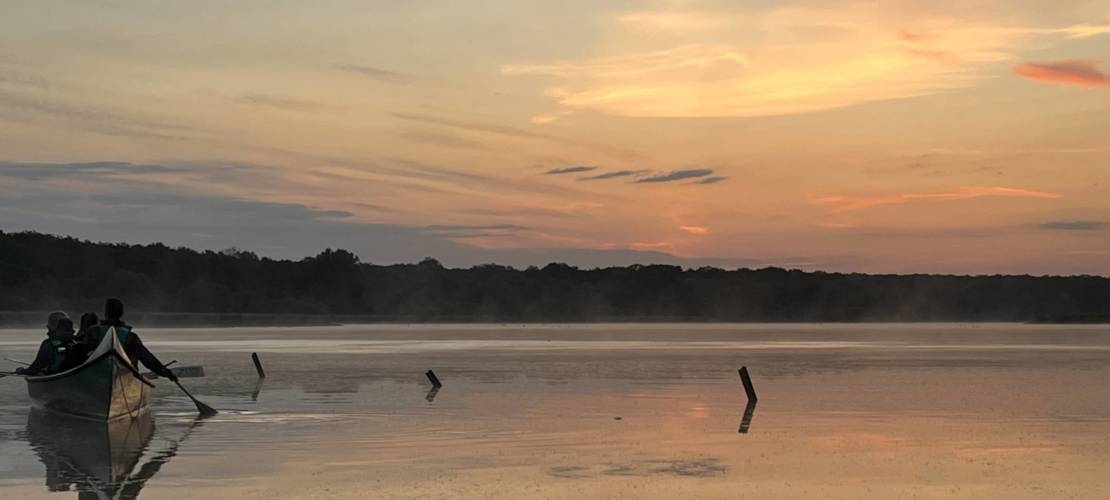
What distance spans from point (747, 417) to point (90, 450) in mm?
10837

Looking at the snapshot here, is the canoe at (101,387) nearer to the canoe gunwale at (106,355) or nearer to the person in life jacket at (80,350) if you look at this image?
the canoe gunwale at (106,355)

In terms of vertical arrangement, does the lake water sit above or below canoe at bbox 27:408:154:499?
above

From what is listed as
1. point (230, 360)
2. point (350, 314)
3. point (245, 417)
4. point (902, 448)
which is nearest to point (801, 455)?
point (902, 448)

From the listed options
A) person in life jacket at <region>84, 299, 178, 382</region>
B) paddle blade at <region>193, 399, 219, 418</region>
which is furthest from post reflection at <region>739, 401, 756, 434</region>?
person in life jacket at <region>84, 299, 178, 382</region>

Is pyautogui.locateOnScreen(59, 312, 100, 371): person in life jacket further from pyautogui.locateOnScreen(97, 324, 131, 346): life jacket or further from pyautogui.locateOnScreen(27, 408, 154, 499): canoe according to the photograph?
pyautogui.locateOnScreen(27, 408, 154, 499): canoe

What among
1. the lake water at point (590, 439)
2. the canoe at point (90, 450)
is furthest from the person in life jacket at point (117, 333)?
the lake water at point (590, 439)

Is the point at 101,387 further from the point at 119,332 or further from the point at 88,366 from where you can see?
the point at 119,332

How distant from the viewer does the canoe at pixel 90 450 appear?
596 inches

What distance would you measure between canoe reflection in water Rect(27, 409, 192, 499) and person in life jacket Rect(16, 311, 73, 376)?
3.07ft

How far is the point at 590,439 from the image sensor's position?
63.6ft

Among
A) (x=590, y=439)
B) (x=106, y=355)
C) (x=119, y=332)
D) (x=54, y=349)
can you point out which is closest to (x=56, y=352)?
(x=54, y=349)

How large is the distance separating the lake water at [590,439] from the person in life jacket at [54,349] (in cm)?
91

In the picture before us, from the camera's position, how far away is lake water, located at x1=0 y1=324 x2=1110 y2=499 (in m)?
14.8

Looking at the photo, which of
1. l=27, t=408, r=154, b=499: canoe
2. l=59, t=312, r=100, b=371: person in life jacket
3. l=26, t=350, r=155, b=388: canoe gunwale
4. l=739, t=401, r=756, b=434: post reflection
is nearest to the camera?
l=27, t=408, r=154, b=499: canoe
